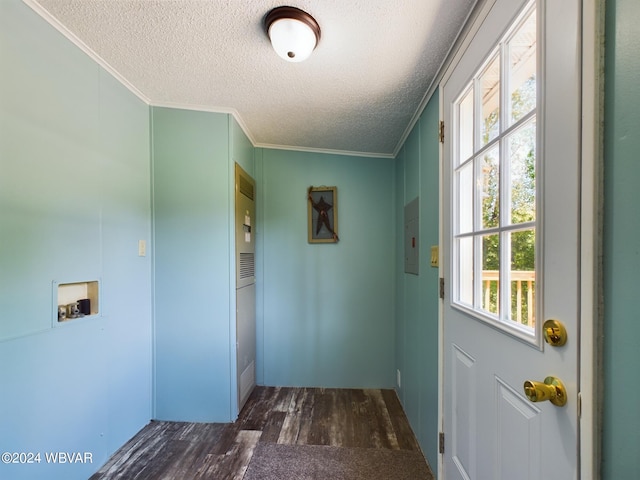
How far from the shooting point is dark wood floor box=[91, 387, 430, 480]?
4.91 feet

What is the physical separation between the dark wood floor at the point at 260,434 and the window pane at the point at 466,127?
1.77 meters

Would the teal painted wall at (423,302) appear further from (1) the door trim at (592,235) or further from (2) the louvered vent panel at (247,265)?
(2) the louvered vent panel at (247,265)

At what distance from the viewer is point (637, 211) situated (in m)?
0.50

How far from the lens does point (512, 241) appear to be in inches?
34.4

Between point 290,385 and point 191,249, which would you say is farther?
point 290,385

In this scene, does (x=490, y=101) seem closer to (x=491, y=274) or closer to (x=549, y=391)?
(x=491, y=274)

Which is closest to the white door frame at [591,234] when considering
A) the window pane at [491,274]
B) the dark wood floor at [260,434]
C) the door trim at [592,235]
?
the door trim at [592,235]

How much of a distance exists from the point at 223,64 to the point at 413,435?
A: 257 centimetres

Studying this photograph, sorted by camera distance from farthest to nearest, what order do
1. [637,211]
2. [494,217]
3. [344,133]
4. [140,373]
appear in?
[344,133]
[140,373]
[494,217]
[637,211]

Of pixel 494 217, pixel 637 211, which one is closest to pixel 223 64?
pixel 494 217

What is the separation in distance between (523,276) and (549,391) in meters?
0.32

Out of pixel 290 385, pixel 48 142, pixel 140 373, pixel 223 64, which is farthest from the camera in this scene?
pixel 290 385

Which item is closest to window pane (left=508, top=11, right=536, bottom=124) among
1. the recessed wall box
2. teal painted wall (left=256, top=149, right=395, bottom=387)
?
teal painted wall (left=256, top=149, right=395, bottom=387)

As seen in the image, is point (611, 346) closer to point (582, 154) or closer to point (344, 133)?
point (582, 154)
